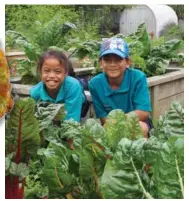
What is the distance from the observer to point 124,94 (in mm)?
2021

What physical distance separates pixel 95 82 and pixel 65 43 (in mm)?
1090

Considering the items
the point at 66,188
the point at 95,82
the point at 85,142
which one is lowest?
the point at 66,188

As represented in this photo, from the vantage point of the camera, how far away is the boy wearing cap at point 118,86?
6.52ft

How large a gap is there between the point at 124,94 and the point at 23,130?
922mm

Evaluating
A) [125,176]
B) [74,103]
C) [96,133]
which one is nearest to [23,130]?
[96,133]

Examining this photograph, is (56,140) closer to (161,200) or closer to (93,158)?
(93,158)

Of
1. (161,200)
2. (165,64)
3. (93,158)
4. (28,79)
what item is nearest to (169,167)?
(161,200)

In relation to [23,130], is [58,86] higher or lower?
higher

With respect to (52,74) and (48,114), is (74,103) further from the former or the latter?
(48,114)

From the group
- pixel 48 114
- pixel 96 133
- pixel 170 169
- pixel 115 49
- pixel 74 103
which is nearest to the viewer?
pixel 170 169

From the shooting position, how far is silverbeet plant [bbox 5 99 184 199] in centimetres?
92

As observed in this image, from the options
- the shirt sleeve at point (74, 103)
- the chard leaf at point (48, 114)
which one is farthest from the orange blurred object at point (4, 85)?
the shirt sleeve at point (74, 103)

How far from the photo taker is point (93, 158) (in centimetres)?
102

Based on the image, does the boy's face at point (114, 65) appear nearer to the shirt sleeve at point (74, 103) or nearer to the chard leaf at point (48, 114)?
the shirt sleeve at point (74, 103)
